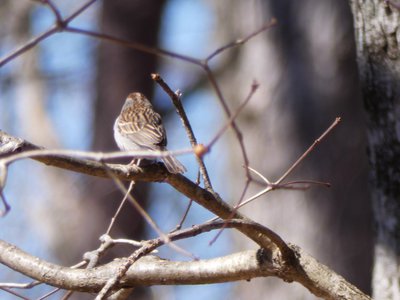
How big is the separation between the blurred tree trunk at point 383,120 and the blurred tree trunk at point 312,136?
1.96m

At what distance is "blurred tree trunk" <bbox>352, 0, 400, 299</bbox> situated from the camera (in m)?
3.77

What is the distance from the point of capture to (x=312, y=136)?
6.14m

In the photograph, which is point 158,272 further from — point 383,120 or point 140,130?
point 140,130

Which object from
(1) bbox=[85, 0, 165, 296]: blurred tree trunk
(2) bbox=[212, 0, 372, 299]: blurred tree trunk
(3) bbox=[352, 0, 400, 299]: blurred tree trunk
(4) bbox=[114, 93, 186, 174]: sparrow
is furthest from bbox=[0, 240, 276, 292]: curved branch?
(1) bbox=[85, 0, 165, 296]: blurred tree trunk

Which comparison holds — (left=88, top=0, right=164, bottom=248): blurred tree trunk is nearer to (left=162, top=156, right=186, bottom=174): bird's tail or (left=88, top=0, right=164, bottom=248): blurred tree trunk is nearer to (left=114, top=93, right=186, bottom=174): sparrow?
(left=114, top=93, right=186, bottom=174): sparrow

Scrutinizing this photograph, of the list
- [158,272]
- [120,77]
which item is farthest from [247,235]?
[120,77]

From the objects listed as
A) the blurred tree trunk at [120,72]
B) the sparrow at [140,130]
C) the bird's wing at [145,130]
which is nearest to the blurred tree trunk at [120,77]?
the blurred tree trunk at [120,72]

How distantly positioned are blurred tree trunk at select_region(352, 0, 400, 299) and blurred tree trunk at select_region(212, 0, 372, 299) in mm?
1961

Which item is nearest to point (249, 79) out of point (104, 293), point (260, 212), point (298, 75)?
point (298, 75)

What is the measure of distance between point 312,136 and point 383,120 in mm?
2319

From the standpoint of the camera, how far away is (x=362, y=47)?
390 cm

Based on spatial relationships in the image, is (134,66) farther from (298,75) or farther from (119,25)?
(298,75)

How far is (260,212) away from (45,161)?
150 inches

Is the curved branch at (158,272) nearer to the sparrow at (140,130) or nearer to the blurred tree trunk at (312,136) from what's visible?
the sparrow at (140,130)
